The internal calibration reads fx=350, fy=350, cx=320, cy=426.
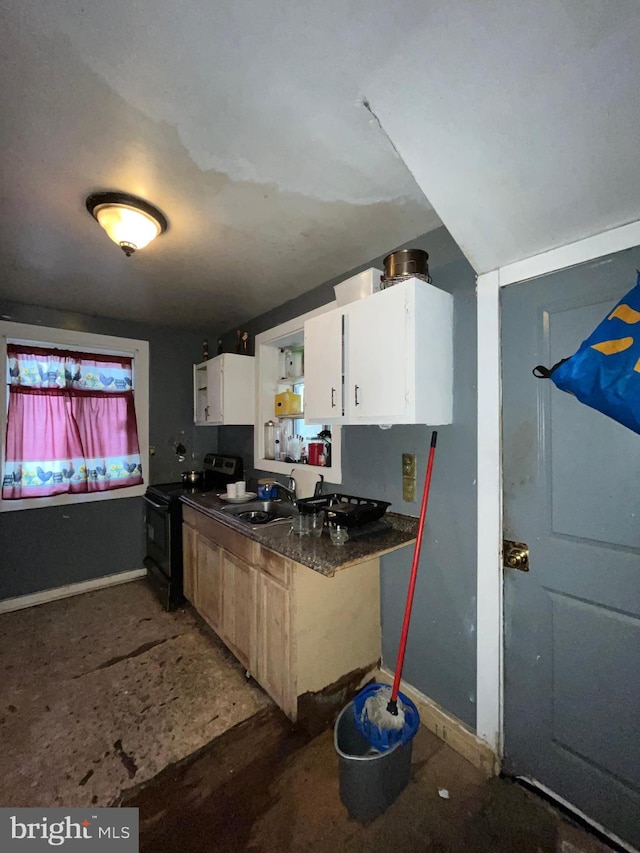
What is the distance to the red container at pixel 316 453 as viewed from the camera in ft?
8.18

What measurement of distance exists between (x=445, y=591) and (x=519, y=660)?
0.37 metres

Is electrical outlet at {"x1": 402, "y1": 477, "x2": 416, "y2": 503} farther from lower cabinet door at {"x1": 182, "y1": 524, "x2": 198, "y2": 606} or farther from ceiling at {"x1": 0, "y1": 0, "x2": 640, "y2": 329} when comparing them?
lower cabinet door at {"x1": 182, "y1": 524, "x2": 198, "y2": 606}

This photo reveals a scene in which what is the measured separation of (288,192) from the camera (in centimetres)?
149

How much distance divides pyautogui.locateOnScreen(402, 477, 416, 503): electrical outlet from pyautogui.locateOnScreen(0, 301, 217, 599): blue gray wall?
261 cm

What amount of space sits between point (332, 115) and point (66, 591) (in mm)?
3852

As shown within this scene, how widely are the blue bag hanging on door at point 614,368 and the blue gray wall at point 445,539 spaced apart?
52 centimetres

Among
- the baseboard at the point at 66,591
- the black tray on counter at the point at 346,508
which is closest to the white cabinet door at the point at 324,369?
the black tray on counter at the point at 346,508

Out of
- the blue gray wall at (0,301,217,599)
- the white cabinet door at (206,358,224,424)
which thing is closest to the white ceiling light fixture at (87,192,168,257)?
the white cabinet door at (206,358,224,424)

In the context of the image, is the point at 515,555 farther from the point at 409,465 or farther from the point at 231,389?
the point at 231,389

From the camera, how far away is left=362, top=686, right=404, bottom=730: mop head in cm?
142

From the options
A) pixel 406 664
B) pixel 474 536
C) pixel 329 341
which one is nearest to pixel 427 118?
pixel 329 341

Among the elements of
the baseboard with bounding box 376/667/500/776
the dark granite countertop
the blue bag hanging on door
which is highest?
the blue bag hanging on door

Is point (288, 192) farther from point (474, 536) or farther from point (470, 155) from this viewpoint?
point (474, 536)

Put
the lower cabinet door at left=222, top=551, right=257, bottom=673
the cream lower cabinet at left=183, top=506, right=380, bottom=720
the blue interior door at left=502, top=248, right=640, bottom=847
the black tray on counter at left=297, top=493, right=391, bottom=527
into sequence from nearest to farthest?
the blue interior door at left=502, top=248, right=640, bottom=847, the cream lower cabinet at left=183, top=506, right=380, bottom=720, the black tray on counter at left=297, top=493, right=391, bottom=527, the lower cabinet door at left=222, top=551, right=257, bottom=673
